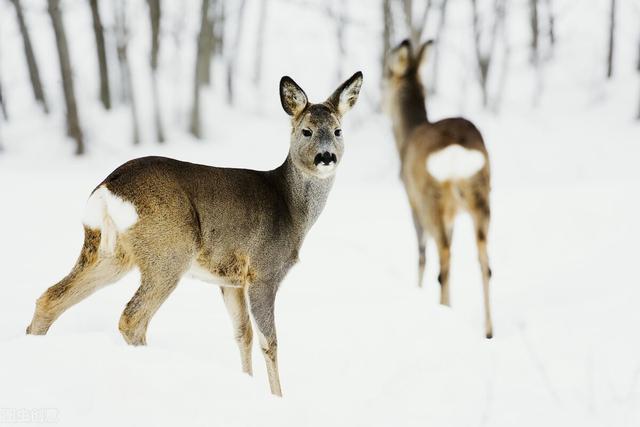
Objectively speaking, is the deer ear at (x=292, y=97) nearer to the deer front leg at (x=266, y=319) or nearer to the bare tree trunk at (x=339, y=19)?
the deer front leg at (x=266, y=319)

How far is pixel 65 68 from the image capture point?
13625 millimetres

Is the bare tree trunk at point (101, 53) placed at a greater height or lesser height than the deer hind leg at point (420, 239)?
greater

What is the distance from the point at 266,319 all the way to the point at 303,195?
0.82m

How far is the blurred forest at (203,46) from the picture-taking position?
15.1 meters

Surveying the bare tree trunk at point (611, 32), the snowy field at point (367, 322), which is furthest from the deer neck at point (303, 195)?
the bare tree trunk at point (611, 32)

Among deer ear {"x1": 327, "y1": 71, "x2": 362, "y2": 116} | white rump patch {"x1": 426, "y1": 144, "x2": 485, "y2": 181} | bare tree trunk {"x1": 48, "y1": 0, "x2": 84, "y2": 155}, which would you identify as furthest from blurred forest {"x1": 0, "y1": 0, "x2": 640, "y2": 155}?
deer ear {"x1": 327, "y1": 71, "x2": 362, "y2": 116}

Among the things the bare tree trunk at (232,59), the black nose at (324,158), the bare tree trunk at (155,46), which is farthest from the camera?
the bare tree trunk at (232,59)

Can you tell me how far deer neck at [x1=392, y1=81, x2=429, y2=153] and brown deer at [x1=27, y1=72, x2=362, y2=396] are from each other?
2970 mm

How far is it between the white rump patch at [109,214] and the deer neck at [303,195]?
1.08 metres

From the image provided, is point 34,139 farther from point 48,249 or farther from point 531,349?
point 531,349

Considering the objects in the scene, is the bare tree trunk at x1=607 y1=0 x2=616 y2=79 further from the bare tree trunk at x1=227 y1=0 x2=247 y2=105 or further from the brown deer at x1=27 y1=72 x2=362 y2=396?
the brown deer at x1=27 y1=72 x2=362 y2=396

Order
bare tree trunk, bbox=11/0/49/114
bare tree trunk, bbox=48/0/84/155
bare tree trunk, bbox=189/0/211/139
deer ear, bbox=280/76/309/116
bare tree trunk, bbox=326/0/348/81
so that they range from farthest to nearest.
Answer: bare tree trunk, bbox=326/0/348/81, bare tree trunk, bbox=11/0/49/114, bare tree trunk, bbox=189/0/211/139, bare tree trunk, bbox=48/0/84/155, deer ear, bbox=280/76/309/116

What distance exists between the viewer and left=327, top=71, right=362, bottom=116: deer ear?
4.29m

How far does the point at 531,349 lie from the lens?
467 centimetres
